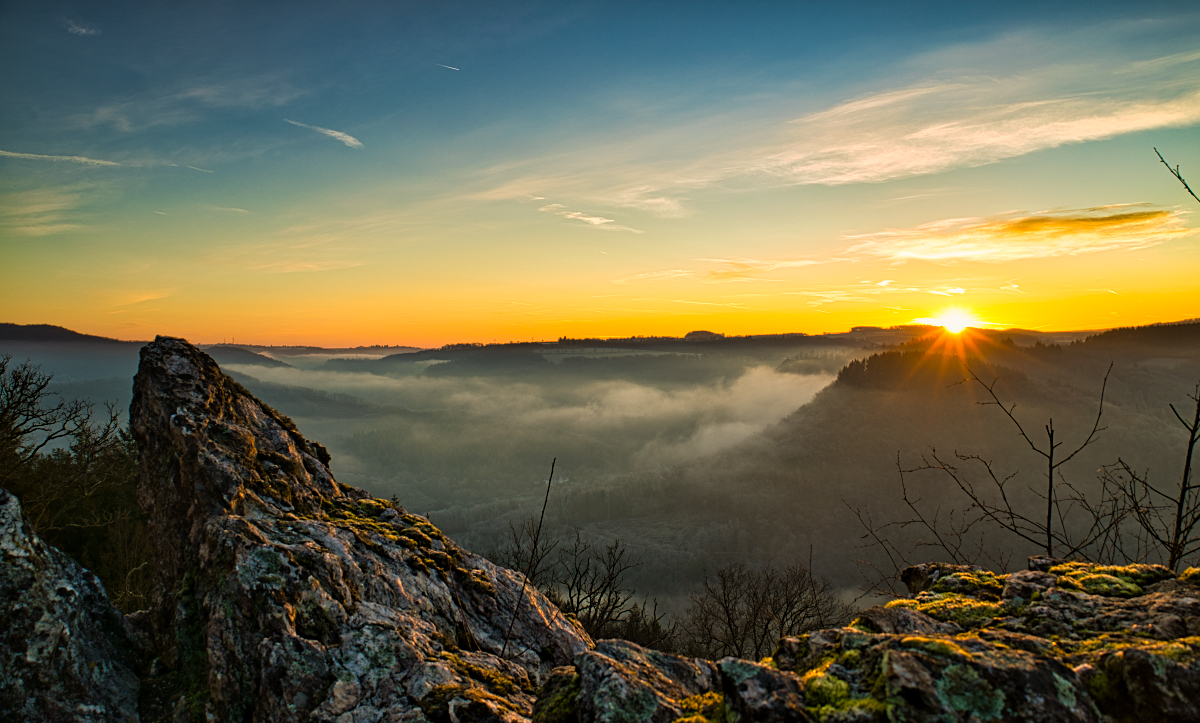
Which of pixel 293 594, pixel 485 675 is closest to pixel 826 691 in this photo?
pixel 485 675

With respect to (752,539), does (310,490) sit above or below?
Answer: above

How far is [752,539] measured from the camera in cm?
19712

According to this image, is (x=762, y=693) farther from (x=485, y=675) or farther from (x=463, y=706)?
(x=485, y=675)

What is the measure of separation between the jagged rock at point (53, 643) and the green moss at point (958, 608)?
27.7ft

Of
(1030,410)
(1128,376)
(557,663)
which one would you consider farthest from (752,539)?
(557,663)

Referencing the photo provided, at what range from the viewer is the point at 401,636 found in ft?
19.4

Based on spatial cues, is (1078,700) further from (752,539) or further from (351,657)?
(752,539)

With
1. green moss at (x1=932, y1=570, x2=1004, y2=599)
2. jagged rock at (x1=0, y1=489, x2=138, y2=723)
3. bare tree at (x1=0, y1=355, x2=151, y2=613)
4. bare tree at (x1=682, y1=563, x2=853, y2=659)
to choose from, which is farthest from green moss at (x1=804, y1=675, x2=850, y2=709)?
bare tree at (x1=682, y1=563, x2=853, y2=659)

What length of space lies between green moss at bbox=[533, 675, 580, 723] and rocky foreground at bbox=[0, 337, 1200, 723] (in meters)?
0.02

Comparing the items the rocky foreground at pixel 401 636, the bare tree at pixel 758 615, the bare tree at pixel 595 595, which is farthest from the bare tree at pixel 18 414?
the bare tree at pixel 758 615

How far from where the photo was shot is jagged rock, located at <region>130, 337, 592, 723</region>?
5.34 m

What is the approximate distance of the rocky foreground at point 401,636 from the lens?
3410 millimetres

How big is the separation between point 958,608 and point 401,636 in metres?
5.70

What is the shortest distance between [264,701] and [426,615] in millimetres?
1957
